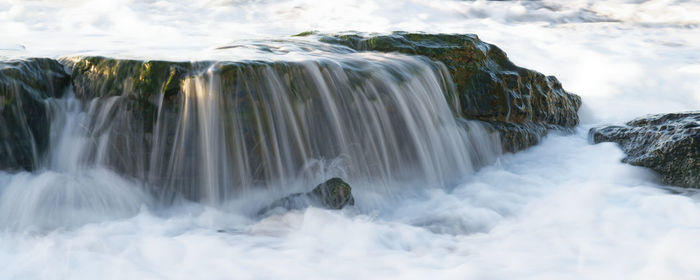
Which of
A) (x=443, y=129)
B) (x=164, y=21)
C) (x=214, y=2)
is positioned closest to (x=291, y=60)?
(x=443, y=129)

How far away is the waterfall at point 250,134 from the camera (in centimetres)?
402

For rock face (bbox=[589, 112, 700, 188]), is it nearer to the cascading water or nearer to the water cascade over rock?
the water cascade over rock

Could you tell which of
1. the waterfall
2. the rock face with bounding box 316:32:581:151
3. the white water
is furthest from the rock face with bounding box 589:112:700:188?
the waterfall

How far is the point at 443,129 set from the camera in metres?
4.96

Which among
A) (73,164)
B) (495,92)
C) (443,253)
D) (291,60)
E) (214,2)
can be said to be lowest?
(443,253)

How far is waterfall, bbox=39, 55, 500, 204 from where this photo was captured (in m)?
4.02

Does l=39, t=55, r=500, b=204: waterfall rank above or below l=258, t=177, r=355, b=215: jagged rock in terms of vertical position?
above

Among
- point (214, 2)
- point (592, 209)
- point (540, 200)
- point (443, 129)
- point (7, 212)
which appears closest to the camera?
point (7, 212)

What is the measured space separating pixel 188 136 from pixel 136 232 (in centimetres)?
76

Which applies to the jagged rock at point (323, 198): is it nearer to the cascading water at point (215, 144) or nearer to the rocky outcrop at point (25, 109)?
the cascading water at point (215, 144)

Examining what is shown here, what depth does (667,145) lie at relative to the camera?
4.51 meters

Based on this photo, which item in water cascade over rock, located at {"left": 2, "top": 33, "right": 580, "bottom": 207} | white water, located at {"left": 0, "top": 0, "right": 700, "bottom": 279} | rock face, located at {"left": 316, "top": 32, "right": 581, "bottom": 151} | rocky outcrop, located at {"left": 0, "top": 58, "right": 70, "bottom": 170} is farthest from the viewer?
rock face, located at {"left": 316, "top": 32, "right": 581, "bottom": 151}

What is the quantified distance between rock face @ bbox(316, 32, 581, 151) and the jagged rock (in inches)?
71.1

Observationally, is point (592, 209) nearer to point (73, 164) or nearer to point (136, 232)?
point (136, 232)
